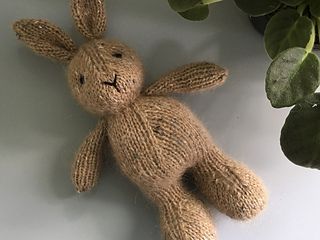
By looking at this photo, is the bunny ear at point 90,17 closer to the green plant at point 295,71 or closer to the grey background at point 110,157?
the grey background at point 110,157

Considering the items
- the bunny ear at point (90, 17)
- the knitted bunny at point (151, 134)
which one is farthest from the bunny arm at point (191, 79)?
the bunny ear at point (90, 17)

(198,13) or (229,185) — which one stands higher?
(198,13)

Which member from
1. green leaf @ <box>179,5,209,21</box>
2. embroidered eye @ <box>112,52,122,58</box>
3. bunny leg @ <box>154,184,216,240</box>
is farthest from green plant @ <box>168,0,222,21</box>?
bunny leg @ <box>154,184,216,240</box>

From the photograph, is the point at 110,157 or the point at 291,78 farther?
the point at 110,157

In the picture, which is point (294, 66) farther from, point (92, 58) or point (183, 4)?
point (92, 58)

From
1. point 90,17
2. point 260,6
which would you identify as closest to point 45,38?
point 90,17

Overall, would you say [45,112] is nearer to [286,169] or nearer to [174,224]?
[174,224]
